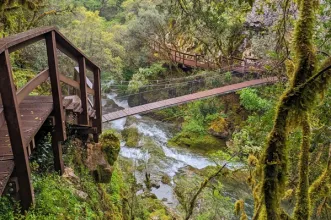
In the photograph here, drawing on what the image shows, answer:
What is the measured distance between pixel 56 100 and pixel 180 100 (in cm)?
554

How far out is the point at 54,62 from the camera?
234 cm

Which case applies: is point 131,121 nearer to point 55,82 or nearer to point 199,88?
point 199,88

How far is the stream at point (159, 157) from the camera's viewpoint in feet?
21.5

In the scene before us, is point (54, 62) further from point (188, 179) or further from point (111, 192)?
point (188, 179)

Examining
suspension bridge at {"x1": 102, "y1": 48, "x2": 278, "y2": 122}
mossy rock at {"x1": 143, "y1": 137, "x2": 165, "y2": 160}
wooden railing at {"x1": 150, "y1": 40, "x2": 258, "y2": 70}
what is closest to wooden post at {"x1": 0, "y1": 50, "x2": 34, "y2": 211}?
suspension bridge at {"x1": 102, "y1": 48, "x2": 278, "y2": 122}

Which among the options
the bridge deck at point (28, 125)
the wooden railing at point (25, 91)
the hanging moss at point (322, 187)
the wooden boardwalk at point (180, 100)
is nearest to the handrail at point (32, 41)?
the wooden railing at point (25, 91)

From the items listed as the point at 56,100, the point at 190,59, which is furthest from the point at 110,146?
the point at 190,59

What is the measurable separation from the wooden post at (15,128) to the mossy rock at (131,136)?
6.43 metres

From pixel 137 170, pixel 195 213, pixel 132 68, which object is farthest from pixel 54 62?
pixel 132 68

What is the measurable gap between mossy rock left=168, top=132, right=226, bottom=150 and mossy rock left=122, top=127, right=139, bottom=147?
1038 mm

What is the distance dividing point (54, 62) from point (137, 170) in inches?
190

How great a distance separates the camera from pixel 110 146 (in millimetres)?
3809

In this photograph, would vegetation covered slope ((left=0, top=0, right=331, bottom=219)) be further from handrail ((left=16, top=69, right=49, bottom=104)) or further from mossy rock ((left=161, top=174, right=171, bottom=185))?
mossy rock ((left=161, top=174, right=171, bottom=185))

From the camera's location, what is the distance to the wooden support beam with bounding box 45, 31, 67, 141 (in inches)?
89.5
